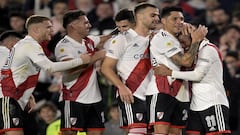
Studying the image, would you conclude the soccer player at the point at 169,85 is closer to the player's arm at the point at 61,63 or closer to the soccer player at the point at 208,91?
the soccer player at the point at 208,91

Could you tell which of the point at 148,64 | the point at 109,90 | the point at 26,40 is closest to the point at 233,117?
the point at 109,90

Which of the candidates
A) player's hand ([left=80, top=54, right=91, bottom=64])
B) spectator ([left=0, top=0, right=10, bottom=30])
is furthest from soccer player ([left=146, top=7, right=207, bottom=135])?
spectator ([left=0, top=0, right=10, bottom=30])

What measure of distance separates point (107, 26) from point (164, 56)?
504 centimetres

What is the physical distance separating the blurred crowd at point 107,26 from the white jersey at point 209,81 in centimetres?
338

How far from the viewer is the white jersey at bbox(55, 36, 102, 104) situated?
1457 cm

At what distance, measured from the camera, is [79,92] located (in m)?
14.6

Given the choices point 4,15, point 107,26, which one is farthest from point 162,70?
point 4,15

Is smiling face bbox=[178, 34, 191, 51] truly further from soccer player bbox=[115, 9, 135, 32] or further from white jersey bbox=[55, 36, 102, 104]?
white jersey bbox=[55, 36, 102, 104]

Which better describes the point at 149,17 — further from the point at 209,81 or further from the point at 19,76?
the point at 19,76

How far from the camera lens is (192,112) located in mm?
13844

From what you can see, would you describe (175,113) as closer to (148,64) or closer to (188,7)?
(148,64)

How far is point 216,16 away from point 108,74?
6115mm

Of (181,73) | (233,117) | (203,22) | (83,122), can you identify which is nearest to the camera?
(181,73)

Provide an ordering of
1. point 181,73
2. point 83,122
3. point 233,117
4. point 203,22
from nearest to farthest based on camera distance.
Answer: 1. point 181,73
2. point 83,122
3. point 233,117
4. point 203,22
